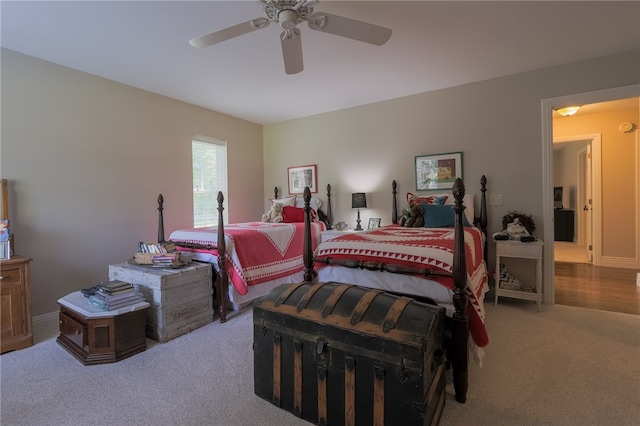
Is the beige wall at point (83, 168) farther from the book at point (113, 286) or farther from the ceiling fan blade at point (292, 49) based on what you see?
the ceiling fan blade at point (292, 49)

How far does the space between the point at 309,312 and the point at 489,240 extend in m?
2.91

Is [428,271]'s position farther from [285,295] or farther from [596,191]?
[596,191]

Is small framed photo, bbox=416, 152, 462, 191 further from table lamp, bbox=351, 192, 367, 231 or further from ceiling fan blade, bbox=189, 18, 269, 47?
ceiling fan blade, bbox=189, 18, 269, 47

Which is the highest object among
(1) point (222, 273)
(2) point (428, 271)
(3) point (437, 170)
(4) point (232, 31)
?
(4) point (232, 31)

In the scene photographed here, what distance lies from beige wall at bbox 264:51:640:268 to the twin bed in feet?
1.27

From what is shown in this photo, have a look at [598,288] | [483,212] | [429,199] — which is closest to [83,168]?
[429,199]

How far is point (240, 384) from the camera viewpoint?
74.9 inches

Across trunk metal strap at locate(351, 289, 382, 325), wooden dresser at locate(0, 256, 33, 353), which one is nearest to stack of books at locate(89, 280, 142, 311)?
wooden dresser at locate(0, 256, 33, 353)

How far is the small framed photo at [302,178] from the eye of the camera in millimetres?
4938

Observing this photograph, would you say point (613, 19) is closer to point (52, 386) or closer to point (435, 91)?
point (435, 91)

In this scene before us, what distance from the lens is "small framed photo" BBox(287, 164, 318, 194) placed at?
494cm

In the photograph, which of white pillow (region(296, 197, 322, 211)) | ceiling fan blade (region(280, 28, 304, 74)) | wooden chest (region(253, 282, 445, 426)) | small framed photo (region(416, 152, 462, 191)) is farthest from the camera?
white pillow (region(296, 197, 322, 211))

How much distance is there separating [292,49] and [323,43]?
2.18 ft

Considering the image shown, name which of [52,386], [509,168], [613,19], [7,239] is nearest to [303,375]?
[52,386]
